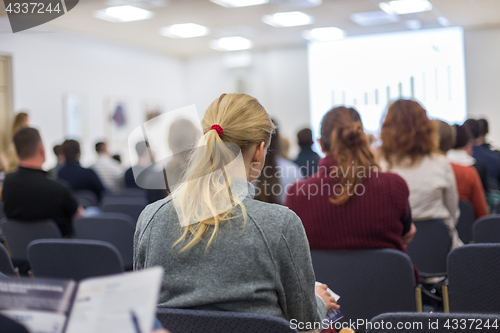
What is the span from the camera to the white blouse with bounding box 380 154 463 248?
7.98ft

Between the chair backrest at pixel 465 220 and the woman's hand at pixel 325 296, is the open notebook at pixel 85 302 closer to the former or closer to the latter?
the woman's hand at pixel 325 296

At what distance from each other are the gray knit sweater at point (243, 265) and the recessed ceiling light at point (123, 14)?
20.9 ft

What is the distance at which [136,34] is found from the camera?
28.0 ft

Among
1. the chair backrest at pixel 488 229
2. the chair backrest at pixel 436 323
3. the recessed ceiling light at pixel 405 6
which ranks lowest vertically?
the chair backrest at pixel 488 229

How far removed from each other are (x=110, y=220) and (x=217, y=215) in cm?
201

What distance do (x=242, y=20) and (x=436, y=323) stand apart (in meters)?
7.49

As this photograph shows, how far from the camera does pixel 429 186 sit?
2424 mm

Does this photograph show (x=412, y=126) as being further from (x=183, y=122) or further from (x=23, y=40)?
(x=23, y=40)

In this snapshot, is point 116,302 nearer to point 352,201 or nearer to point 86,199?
point 352,201

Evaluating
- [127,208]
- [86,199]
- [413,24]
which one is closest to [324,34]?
[413,24]

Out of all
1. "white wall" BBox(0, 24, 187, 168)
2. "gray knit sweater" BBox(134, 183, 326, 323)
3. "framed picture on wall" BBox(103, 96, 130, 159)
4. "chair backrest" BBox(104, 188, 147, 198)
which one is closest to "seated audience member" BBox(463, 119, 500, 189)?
"chair backrest" BBox(104, 188, 147, 198)

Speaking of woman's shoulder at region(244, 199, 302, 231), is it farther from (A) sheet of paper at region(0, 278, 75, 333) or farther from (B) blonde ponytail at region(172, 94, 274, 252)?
(A) sheet of paper at region(0, 278, 75, 333)

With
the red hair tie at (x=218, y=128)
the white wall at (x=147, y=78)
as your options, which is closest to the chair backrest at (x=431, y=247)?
the red hair tie at (x=218, y=128)

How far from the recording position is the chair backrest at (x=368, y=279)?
5.82 feet
